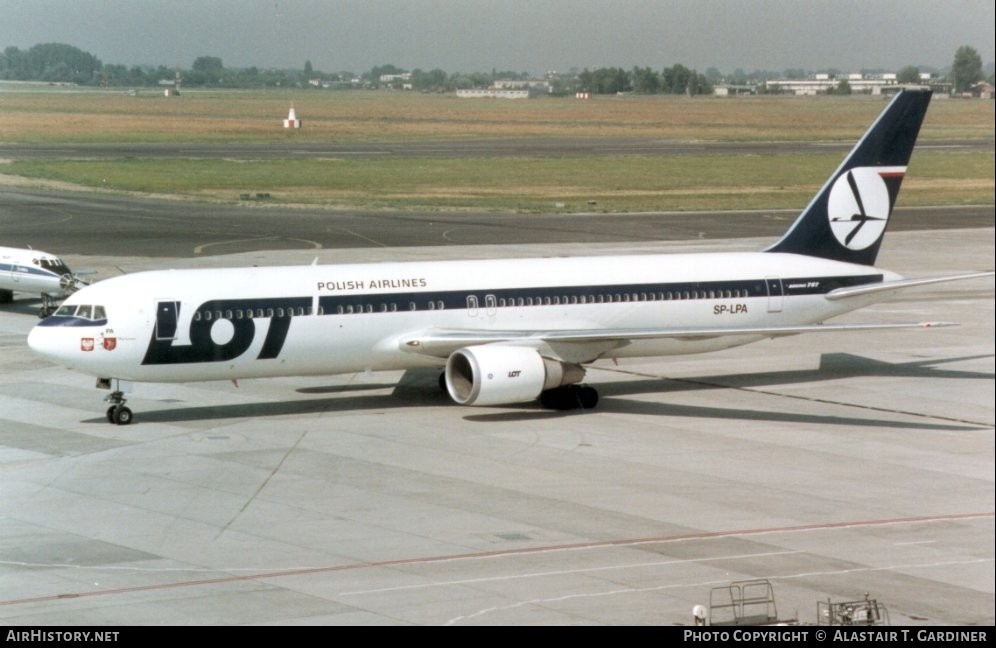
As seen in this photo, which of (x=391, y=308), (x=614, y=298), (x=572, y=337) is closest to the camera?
(x=572, y=337)

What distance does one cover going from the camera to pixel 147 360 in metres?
33.4

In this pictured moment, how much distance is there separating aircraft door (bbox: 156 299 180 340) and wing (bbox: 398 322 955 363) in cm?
580

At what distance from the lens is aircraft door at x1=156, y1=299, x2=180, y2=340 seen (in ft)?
110

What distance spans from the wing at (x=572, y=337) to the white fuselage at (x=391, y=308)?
15 cm

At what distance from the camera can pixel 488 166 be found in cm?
10962

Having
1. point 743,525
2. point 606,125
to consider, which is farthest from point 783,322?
point 606,125

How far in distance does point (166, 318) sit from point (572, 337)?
10189mm

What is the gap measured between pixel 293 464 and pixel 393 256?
39.1 meters

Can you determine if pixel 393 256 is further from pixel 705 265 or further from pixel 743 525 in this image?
pixel 743 525

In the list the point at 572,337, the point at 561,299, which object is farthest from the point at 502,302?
the point at 572,337

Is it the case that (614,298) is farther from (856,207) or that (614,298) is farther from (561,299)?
(856,207)

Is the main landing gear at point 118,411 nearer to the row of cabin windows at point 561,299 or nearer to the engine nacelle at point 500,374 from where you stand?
the row of cabin windows at point 561,299

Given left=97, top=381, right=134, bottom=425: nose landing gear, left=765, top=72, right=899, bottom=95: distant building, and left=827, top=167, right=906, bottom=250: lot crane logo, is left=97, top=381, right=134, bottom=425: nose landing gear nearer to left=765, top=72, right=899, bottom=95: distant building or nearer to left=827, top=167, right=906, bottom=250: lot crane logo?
left=765, top=72, right=899, bottom=95: distant building

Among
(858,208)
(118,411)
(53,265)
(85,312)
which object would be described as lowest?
(118,411)
